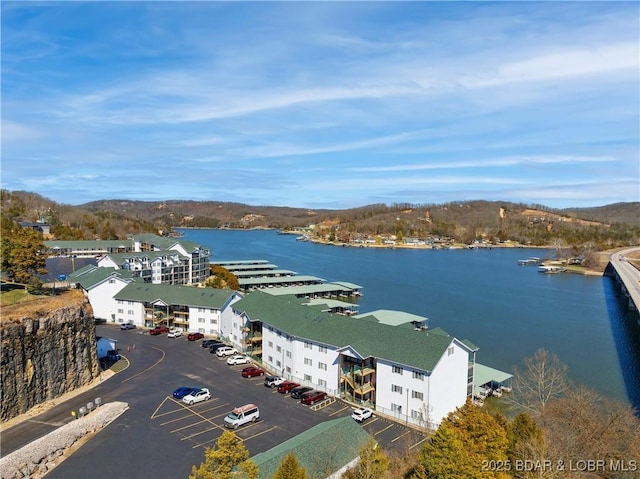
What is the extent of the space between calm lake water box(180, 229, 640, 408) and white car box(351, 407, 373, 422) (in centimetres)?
1364

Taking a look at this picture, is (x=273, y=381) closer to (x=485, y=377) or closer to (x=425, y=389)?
(x=425, y=389)

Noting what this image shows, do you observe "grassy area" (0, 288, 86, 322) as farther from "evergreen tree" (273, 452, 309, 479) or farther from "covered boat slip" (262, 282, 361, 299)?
"covered boat slip" (262, 282, 361, 299)

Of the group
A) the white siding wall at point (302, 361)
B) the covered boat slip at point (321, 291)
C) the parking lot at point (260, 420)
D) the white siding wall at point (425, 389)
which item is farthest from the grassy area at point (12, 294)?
the covered boat slip at point (321, 291)

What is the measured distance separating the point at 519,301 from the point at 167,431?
156 ft

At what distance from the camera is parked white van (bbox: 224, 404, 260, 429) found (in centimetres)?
1847

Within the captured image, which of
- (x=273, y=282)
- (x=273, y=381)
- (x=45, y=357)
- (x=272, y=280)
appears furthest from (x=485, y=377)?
(x=272, y=280)

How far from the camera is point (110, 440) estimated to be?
57.1ft

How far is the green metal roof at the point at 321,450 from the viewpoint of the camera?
526 inches

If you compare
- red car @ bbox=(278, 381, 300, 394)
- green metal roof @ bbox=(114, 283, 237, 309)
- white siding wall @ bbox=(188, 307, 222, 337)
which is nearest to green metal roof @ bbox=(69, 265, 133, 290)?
green metal roof @ bbox=(114, 283, 237, 309)

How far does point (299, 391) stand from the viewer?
2205cm

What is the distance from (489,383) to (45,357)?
2352 centimetres

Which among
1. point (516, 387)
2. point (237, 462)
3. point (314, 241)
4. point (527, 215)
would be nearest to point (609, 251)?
point (527, 215)

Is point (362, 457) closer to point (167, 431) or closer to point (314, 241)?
point (167, 431)

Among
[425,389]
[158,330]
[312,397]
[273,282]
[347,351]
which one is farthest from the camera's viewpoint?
[273,282]
